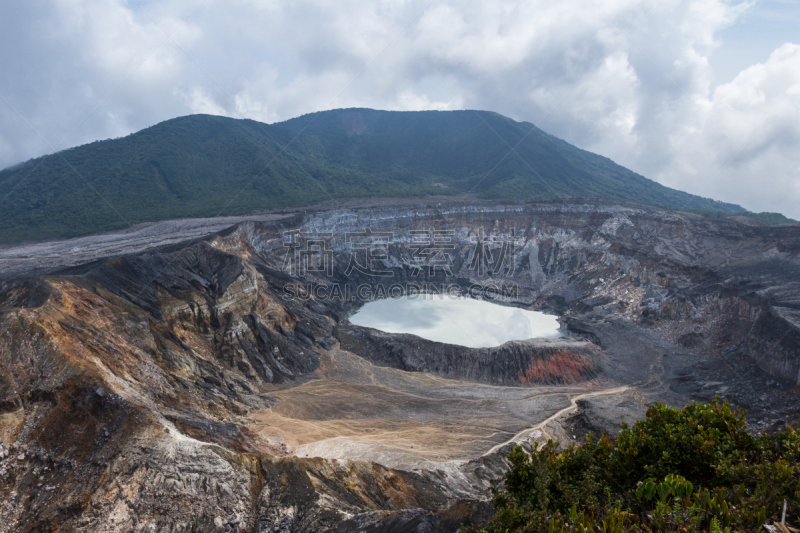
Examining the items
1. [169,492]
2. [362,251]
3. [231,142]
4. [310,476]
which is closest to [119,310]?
[169,492]

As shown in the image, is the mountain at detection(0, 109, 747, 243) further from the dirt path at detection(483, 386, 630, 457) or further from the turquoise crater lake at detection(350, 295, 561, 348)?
the dirt path at detection(483, 386, 630, 457)

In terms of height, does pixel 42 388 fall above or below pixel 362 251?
below

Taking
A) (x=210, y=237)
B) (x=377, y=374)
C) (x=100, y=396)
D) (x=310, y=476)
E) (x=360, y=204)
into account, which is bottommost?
(x=377, y=374)

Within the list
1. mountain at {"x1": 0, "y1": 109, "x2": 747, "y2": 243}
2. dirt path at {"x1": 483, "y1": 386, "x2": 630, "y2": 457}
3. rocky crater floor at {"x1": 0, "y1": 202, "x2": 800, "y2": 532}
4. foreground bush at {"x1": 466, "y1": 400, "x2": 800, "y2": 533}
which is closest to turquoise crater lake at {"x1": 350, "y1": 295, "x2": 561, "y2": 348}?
rocky crater floor at {"x1": 0, "y1": 202, "x2": 800, "y2": 532}

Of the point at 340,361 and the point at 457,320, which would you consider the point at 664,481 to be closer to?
the point at 340,361

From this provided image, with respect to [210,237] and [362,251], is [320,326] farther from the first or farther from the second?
[362,251]

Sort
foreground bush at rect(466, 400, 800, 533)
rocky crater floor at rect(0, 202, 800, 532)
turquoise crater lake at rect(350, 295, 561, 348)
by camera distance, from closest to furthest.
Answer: foreground bush at rect(466, 400, 800, 533), rocky crater floor at rect(0, 202, 800, 532), turquoise crater lake at rect(350, 295, 561, 348)
